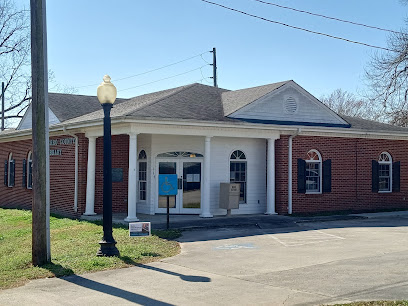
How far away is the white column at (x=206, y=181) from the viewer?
56.0ft

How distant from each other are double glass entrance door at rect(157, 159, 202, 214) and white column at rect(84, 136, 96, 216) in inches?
92.0

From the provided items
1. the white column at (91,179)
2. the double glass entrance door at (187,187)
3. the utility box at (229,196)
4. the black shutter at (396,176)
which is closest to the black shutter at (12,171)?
the white column at (91,179)

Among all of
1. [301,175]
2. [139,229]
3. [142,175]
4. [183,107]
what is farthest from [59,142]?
[301,175]

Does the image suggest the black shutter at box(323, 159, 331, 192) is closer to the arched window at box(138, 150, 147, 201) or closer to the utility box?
the utility box

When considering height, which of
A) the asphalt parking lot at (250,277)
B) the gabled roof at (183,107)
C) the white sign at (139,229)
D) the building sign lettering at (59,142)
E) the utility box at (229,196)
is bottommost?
the asphalt parking lot at (250,277)

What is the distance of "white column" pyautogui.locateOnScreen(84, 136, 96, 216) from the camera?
17.8 m

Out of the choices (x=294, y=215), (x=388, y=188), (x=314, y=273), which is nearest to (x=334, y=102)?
(x=388, y=188)

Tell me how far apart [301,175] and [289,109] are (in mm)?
2587

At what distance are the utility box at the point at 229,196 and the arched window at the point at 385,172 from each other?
7494 mm

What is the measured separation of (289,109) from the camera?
19.9 m

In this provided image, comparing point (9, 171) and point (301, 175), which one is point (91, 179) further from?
point (9, 171)

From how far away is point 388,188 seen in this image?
22141 millimetres

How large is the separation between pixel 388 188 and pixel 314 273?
14183 millimetres

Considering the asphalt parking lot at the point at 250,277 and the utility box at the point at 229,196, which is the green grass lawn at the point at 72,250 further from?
the utility box at the point at 229,196
